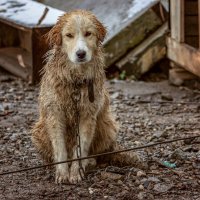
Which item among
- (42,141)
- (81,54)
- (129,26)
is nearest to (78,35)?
(81,54)

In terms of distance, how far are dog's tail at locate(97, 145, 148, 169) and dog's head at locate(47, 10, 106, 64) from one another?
112 centimetres

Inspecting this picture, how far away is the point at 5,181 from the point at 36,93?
443 centimetres

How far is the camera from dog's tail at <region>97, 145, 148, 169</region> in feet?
21.0

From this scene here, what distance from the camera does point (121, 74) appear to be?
37.3 feet

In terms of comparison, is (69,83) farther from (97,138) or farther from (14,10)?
(14,10)

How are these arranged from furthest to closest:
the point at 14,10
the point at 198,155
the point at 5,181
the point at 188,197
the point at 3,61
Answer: the point at 3,61 → the point at 14,10 → the point at 198,155 → the point at 5,181 → the point at 188,197

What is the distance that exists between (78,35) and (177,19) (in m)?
5.04

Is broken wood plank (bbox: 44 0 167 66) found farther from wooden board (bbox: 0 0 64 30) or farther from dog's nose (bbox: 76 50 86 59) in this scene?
dog's nose (bbox: 76 50 86 59)

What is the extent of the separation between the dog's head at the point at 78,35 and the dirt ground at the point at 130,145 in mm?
1165

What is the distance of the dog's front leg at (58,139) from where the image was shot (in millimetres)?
6094

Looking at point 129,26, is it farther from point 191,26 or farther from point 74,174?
point 74,174

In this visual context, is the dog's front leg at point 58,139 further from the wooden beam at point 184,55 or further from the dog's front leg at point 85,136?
the wooden beam at point 184,55

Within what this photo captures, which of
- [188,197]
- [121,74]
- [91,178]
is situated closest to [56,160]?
[91,178]

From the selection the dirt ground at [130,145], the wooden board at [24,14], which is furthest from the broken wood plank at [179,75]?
the wooden board at [24,14]
